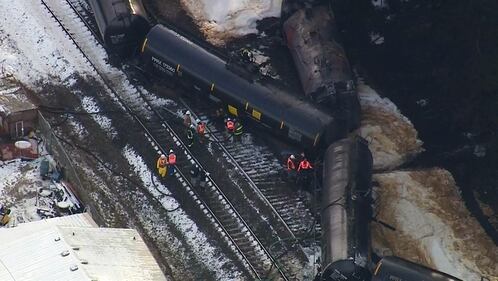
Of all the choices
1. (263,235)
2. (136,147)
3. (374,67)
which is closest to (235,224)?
(263,235)

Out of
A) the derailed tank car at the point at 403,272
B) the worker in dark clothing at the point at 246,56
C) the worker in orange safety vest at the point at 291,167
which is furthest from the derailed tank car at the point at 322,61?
the derailed tank car at the point at 403,272

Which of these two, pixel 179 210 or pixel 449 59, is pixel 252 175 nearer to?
pixel 179 210

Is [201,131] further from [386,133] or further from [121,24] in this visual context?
A: [386,133]

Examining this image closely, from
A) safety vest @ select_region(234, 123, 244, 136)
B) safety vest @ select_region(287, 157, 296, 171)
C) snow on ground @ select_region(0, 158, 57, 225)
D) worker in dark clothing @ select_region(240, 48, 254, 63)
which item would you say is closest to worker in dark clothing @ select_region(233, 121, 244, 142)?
safety vest @ select_region(234, 123, 244, 136)

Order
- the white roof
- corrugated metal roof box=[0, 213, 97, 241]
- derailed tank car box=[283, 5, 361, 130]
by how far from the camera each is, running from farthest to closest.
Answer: derailed tank car box=[283, 5, 361, 130] → corrugated metal roof box=[0, 213, 97, 241] → the white roof

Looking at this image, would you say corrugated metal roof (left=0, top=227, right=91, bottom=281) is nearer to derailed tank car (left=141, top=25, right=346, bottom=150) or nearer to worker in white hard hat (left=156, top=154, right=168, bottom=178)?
worker in white hard hat (left=156, top=154, right=168, bottom=178)
